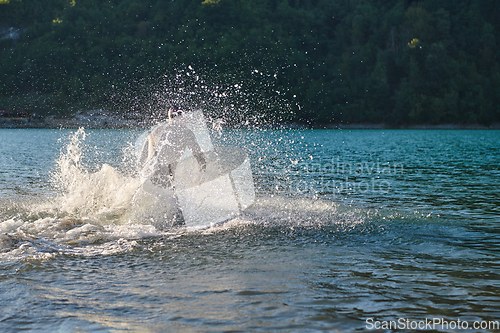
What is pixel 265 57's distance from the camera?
133500mm

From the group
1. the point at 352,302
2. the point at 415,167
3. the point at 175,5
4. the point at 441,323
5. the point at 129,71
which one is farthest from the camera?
the point at 175,5

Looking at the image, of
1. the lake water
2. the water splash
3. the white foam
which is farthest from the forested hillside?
the white foam

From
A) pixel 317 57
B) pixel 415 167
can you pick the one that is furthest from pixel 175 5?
pixel 415 167

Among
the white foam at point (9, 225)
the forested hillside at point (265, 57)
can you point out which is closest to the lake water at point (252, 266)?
the white foam at point (9, 225)

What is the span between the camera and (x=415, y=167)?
2764 cm

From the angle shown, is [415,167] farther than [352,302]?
Yes

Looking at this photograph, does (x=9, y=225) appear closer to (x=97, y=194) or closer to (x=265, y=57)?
(x=97, y=194)

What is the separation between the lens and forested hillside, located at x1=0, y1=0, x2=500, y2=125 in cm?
12838

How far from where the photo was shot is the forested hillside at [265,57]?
12838 centimetres

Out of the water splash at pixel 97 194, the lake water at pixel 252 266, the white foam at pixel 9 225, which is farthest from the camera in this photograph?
the water splash at pixel 97 194

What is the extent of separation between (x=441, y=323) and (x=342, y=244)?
3597 millimetres

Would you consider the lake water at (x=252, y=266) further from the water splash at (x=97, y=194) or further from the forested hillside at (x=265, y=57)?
the forested hillside at (x=265, y=57)

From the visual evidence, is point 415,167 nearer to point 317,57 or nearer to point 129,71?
point 129,71

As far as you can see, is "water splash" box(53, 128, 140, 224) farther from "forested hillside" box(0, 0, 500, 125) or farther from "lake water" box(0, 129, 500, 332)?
"forested hillside" box(0, 0, 500, 125)
